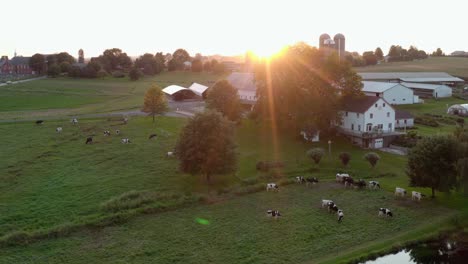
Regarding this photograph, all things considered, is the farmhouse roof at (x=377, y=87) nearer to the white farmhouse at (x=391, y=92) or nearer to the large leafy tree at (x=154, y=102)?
the white farmhouse at (x=391, y=92)

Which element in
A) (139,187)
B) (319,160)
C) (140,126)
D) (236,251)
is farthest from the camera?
(140,126)

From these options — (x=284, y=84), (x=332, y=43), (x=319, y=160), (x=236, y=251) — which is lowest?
(x=236, y=251)

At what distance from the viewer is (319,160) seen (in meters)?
41.9

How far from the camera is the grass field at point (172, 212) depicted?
24.9 metres

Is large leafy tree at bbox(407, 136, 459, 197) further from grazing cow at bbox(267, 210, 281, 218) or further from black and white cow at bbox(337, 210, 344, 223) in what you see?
→ grazing cow at bbox(267, 210, 281, 218)

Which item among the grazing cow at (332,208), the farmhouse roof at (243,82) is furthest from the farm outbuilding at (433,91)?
the grazing cow at (332,208)

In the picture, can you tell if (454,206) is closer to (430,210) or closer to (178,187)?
(430,210)

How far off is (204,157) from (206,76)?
102 m

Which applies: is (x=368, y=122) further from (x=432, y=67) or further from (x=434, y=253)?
(x=432, y=67)

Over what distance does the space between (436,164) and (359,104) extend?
2167 centimetres

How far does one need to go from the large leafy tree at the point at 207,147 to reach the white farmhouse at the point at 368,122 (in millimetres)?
19534

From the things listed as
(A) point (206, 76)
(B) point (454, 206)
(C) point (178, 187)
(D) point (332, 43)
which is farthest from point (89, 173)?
(A) point (206, 76)

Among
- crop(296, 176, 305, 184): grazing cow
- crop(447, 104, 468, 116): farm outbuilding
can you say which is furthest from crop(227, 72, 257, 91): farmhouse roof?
crop(296, 176, 305, 184): grazing cow

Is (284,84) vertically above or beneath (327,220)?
above
